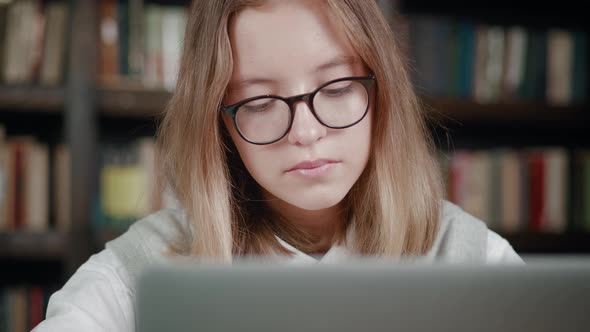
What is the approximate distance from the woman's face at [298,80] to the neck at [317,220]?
133 mm

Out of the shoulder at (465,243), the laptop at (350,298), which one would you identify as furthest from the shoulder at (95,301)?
the shoulder at (465,243)

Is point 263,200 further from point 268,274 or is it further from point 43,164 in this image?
point 43,164

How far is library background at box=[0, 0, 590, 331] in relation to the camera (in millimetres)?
1519

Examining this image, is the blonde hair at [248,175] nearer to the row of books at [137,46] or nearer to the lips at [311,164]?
the lips at [311,164]

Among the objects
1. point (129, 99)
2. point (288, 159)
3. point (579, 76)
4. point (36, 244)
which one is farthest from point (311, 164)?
point (579, 76)

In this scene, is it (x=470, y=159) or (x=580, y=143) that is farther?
(x=580, y=143)

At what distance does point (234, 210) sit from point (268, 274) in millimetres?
545

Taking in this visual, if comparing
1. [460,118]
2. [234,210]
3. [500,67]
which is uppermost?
[500,67]

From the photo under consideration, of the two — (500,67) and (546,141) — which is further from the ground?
(500,67)

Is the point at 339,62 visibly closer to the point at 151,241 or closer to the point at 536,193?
the point at 151,241

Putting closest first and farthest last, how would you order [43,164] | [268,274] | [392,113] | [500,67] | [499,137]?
[268,274]
[392,113]
[43,164]
[500,67]
[499,137]

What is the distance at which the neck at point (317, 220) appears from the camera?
92 cm

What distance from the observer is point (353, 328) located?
0.36m

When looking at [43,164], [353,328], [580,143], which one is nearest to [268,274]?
[353,328]
